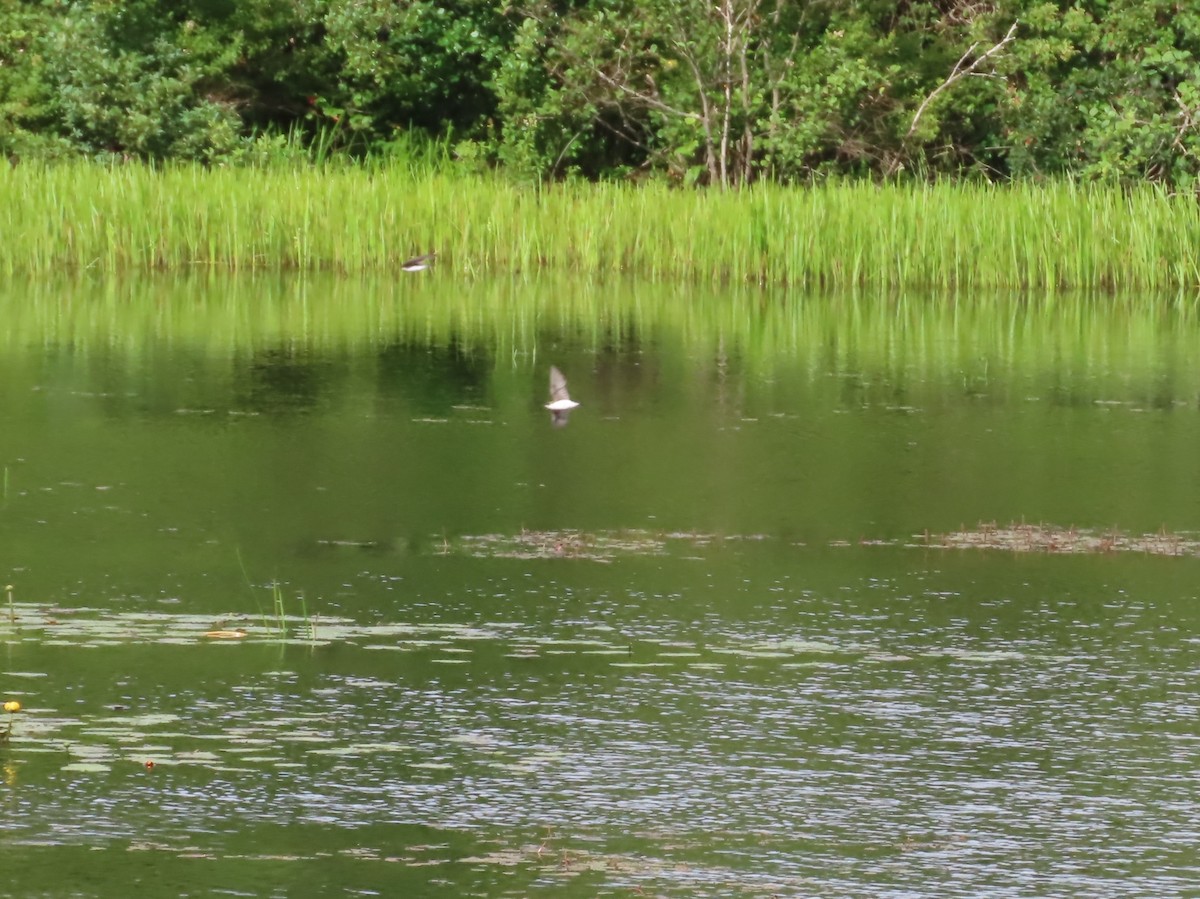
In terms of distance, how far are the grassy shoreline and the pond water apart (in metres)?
6.29

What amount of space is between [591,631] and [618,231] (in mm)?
12902

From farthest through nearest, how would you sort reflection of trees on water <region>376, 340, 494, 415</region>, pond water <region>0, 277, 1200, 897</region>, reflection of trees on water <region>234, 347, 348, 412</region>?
reflection of trees on water <region>376, 340, 494, 415</region>
reflection of trees on water <region>234, 347, 348, 412</region>
pond water <region>0, 277, 1200, 897</region>

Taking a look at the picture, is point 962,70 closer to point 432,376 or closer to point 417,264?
point 417,264

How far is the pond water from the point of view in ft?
13.5

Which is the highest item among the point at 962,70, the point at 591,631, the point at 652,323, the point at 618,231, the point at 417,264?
the point at 962,70

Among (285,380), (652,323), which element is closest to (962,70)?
(652,323)

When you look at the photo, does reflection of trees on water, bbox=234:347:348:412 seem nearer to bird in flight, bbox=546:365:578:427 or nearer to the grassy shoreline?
bird in flight, bbox=546:365:578:427

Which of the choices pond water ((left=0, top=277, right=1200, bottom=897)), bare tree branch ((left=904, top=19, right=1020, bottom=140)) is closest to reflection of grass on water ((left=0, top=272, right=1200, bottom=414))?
pond water ((left=0, top=277, right=1200, bottom=897))

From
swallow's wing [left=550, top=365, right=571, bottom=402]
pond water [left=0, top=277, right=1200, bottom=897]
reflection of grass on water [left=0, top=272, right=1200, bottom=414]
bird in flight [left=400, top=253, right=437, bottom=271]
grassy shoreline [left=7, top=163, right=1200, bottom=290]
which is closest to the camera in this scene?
pond water [left=0, top=277, right=1200, bottom=897]

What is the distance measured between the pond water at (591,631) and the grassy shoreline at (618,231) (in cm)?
629

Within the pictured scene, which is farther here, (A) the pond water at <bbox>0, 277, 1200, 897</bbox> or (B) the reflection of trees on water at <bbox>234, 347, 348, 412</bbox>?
(B) the reflection of trees on water at <bbox>234, 347, 348, 412</bbox>

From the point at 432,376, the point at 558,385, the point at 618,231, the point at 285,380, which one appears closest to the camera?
Result: the point at 558,385

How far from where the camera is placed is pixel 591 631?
19.1ft

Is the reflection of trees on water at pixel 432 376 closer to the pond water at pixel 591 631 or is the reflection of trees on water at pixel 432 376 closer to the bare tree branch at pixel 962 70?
the pond water at pixel 591 631
